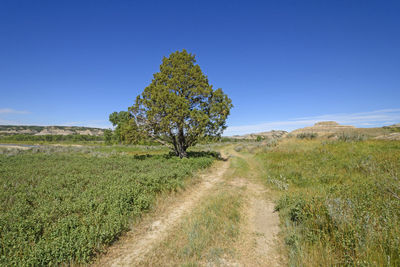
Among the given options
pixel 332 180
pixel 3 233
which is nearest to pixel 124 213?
pixel 3 233

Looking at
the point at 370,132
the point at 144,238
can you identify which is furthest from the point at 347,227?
the point at 370,132

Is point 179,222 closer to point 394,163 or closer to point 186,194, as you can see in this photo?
point 186,194

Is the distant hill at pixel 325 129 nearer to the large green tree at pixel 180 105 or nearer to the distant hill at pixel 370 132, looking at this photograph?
the distant hill at pixel 370 132

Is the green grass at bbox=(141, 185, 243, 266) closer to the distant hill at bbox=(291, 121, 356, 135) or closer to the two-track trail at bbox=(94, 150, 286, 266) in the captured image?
the two-track trail at bbox=(94, 150, 286, 266)

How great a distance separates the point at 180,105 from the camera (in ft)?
56.7

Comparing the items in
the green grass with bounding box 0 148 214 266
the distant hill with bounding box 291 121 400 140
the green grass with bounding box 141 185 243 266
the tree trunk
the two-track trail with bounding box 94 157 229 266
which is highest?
the distant hill with bounding box 291 121 400 140

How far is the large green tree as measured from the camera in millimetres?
17422

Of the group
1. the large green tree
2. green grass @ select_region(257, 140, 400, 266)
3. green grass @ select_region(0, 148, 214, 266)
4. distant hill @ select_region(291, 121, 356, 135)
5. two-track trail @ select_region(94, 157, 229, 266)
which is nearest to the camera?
green grass @ select_region(257, 140, 400, 266)

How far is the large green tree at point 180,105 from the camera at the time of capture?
57.2 feet

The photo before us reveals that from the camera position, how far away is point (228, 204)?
7.03 m

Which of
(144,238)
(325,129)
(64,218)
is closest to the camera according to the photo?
(64,218)

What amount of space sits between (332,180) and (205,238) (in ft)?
25.9

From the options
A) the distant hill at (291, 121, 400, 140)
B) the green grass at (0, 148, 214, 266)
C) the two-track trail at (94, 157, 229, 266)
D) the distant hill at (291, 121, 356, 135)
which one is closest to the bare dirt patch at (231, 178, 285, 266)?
the two-track trail at (94, 157, 229, 266)

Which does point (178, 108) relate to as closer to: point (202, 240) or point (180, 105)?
point (180, 105)
